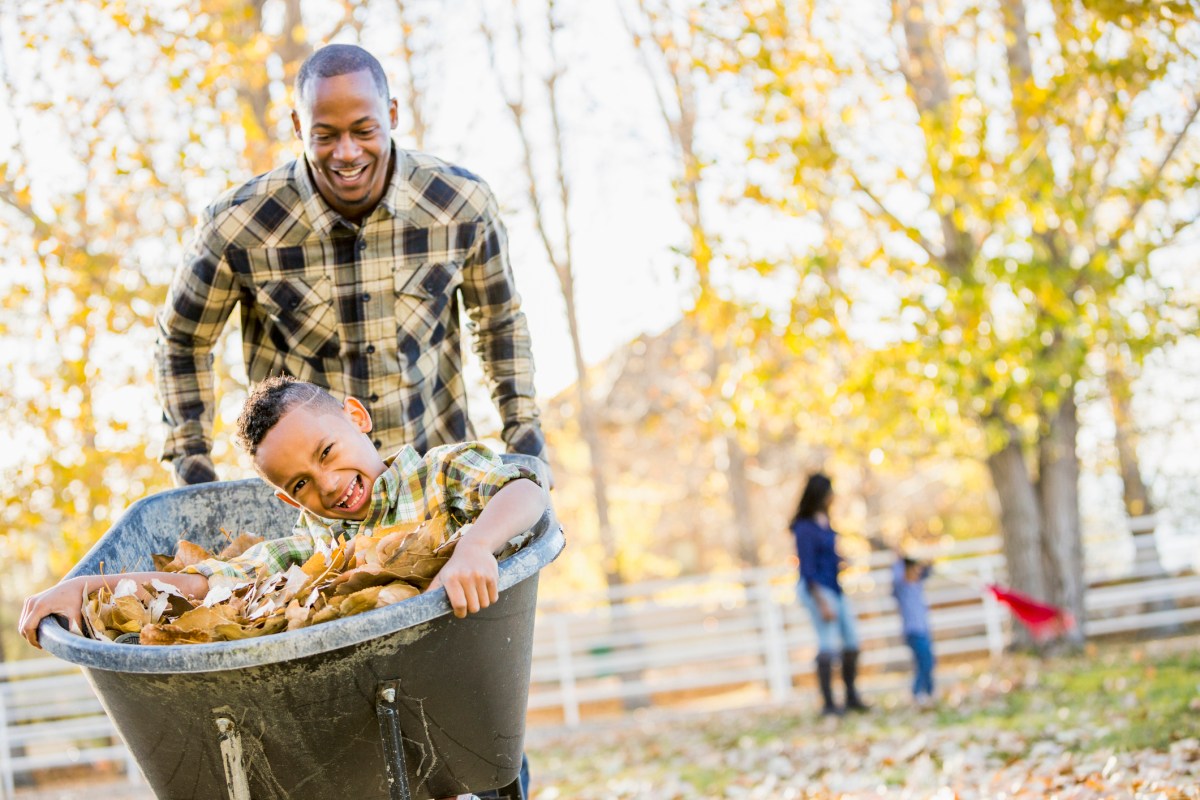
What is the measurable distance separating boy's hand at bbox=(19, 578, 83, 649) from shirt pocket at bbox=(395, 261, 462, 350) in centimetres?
122

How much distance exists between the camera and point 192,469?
3227 mm

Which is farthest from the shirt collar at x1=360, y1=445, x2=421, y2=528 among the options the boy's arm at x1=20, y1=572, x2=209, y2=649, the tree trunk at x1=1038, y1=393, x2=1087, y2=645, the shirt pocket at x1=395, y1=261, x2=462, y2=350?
the tree trunk at x1=1038, y1=393, x2=1087, y2=645

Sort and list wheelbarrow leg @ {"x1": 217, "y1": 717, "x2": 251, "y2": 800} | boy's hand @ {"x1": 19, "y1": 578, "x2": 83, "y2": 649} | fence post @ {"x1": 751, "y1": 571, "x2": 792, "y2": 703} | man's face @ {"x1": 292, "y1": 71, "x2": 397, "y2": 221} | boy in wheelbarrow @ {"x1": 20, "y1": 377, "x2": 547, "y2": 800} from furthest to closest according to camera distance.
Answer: fence post @ {"x1": 751, "y1": 571, "x2": 792, "y2": 703}
man's face @ {"x1": 292, "y1": 71, "x2": 397, "y2": 221}
boy in wheelbarrow @ {"x1": 20, "y1": 377, "x2": 547, "y2": 800}
boy's hand @ {"x1": 19, "y1": 578, "x2": 83, "y2": 649}
wheelbarrow leg @ {"x1": 217, "y1": 717, "x2": 251, "y2": 800}

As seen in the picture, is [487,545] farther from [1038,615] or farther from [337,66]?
[1038,615]

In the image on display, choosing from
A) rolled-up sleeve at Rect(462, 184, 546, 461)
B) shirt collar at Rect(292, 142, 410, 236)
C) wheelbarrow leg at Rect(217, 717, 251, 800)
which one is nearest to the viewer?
wheelbarrow leg at Rect(217, 717, 251, 800)

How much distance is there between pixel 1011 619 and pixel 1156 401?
748cm

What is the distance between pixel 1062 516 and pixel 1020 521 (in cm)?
38

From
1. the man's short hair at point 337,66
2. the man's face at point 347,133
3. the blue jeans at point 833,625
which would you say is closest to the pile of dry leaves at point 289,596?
the man's face at point 347,133

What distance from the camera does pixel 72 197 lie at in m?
10.8

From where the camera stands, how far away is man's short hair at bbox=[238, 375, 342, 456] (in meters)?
2.43

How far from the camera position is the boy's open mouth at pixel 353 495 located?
2.48 m

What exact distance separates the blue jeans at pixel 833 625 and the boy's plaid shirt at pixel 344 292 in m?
5.57

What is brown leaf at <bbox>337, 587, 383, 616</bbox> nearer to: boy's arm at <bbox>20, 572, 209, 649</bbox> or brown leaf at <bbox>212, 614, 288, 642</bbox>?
brown leaf at <bbox>212, 614, 288, 642</bbox>

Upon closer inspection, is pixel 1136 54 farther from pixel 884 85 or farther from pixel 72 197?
pixel 72 197
